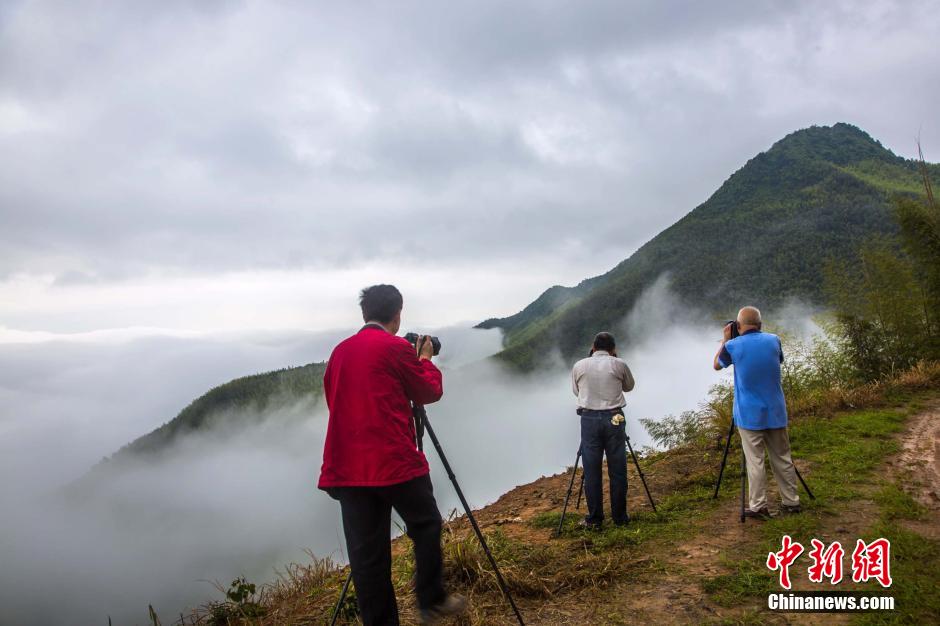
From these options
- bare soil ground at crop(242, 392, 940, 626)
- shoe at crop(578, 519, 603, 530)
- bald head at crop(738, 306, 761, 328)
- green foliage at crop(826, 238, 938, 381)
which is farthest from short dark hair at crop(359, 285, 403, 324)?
green foliage at crop(826, 238, 938, 381)

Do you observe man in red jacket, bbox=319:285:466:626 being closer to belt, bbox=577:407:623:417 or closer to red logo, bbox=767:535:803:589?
red logo, bbox=767:535:803:589

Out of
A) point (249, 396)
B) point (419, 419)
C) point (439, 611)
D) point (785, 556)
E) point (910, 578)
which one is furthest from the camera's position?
point (249, 396)

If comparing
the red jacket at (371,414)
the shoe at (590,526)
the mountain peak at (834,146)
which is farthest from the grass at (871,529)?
the mountain peak at (834,146)

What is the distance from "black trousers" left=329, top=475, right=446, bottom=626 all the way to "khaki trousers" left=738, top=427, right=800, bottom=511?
12.7ft

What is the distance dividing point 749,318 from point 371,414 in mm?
4482

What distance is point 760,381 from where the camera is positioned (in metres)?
5.15

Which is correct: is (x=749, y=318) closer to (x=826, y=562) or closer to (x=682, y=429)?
(x=826, y=562)

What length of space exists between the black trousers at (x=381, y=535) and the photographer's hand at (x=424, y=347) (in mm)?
798

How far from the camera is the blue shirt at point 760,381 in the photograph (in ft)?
16.8

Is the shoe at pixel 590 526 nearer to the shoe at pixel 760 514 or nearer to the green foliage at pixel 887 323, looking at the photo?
the shoe at pixel 760 514

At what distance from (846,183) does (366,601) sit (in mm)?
78342

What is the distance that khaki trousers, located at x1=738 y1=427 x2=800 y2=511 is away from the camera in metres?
5.16

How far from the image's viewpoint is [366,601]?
2.83 meters

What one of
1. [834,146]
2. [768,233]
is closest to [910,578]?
[768,233]
